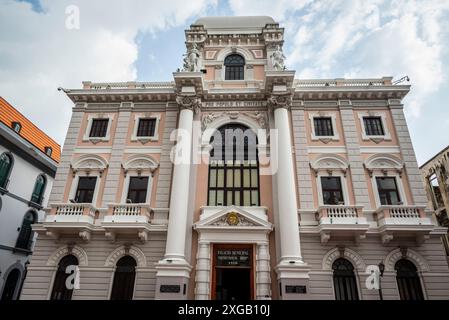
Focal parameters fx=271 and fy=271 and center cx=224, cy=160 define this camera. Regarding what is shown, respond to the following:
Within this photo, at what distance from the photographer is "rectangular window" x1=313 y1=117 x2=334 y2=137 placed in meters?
18.5

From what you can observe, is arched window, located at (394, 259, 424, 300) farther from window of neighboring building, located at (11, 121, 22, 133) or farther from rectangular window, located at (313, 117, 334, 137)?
window of neighboring building, located at (11, 121, 22, 133)

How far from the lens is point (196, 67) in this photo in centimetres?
1984

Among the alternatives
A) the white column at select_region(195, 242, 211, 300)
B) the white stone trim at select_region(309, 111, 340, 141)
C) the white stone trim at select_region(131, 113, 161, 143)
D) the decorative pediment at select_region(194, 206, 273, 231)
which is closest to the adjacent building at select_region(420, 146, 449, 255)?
the white stone trim at select_region(309, 111, 340, 141)

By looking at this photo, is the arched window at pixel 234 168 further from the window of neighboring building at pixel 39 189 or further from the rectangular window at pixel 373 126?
the window of neighboring building at pixel 39 189

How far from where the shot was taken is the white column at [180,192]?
48.2 ft

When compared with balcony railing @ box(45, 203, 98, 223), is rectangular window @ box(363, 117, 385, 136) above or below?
above

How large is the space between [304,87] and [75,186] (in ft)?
55.1

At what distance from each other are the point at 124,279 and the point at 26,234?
47.8 ft

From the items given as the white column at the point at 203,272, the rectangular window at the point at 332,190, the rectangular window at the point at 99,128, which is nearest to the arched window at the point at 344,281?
the rectangular window at the point at 332,190

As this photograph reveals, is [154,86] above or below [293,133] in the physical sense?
above

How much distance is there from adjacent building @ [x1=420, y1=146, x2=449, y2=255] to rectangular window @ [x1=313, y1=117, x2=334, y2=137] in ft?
56.8

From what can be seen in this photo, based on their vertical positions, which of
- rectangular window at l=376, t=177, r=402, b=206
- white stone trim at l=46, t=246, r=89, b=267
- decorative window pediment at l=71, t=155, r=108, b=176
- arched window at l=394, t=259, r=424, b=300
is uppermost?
decorative window pediment at l=71, t=155, r=108, b=176

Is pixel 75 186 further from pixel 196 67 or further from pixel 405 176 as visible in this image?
pixel 405 176
